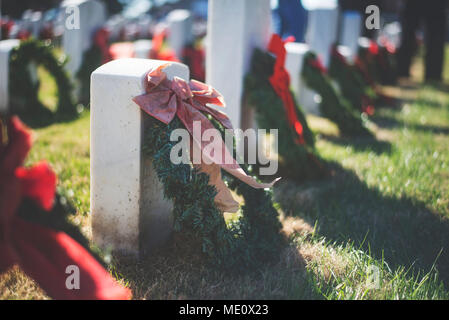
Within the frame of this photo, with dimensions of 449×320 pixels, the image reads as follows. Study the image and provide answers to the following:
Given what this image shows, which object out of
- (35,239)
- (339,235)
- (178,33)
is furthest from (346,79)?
(35,239)

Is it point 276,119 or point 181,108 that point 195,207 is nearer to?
point 181,108

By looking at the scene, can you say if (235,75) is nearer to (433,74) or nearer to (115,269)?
(115,269)

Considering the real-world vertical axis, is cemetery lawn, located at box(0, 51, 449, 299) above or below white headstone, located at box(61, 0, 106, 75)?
below

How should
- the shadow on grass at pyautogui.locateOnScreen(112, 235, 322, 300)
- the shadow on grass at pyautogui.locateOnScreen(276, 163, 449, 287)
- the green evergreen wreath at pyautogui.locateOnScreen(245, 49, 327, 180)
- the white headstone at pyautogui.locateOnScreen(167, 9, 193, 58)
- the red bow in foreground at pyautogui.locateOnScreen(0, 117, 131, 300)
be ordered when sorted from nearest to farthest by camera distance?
the red bow in foreground at pyautogui.locateOnScreen(0, 117, 131, 300), the shadow on grass at pyautogui.locateOnScreen(112, 235, 322, 300), the shadow on grass at pyautogui.locateOnScreen(276, 163, 449, 287), the green evergreen wreath at pyautogui.locateOnScreen(245, 49, 327, 180), the white headstone at pyautogui.locateOnScreen(167, 9, 193, 58)

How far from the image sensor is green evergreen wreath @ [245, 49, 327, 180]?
11.7ft

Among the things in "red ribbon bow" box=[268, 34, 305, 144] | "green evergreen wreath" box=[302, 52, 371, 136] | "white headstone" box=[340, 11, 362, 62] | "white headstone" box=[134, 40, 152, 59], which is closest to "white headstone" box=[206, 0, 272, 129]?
"red ribbon bow" box=[268, 34, 305, 144]

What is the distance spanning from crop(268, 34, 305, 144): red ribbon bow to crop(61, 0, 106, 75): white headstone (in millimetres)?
3271

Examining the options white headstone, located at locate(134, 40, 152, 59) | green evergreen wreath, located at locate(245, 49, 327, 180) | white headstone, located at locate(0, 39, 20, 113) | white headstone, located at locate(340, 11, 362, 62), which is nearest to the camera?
green evergreen wreath, located at locate(245, 49, 327, 180)

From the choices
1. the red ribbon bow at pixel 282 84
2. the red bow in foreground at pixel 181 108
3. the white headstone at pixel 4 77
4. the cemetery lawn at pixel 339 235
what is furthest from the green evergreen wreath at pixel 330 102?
the white headstone at pixel 4 77

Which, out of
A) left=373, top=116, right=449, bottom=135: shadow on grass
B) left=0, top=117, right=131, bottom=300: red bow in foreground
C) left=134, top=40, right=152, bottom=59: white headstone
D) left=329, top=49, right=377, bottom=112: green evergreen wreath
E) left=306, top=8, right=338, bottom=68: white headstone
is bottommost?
left=373, top=116, right=449, bottom=135: shadow on grass

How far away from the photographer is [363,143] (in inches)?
193

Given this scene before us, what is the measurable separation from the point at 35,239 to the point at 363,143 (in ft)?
13.0

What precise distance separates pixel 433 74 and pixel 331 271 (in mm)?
10079

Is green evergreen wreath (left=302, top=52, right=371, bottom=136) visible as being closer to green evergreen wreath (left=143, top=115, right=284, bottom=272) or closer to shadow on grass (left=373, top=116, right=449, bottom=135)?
shadow on grass (left=373, top=116, right=449, bottom=135)
